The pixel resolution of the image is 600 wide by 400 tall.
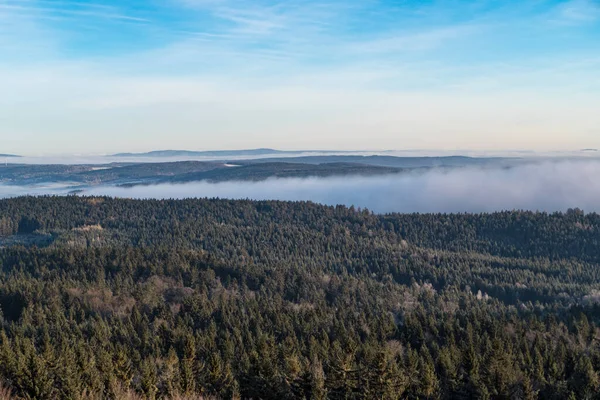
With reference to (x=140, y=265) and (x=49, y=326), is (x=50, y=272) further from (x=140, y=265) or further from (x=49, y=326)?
(x=49, y=326)

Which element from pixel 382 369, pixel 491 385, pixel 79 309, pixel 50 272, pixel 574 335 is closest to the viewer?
pixel 382 369

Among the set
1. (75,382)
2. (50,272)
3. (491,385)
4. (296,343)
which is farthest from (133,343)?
(50,272)

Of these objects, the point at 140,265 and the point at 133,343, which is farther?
the point at 140,265

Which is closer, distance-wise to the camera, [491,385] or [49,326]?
[491,385]

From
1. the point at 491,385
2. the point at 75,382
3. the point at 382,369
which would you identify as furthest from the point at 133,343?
the point at 491,385

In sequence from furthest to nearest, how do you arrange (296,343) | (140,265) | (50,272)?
(140,265) → (50,272) → (296,343)

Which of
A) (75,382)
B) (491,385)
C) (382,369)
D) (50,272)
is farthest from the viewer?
(50,272)

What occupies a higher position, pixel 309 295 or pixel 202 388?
pixel 202 388

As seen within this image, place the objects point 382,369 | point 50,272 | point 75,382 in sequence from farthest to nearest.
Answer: point 50,272 < point 382,369 < point 75,382

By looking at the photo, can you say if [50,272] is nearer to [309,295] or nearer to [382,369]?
[309,295]
